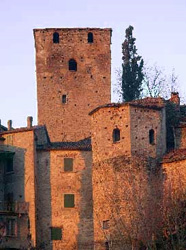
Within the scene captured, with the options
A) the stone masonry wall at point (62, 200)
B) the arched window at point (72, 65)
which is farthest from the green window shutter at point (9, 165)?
the arched window at point (72, 65)

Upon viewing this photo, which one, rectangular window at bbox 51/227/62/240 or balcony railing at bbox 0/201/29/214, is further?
balcony railing at bbox 0/201/29/214

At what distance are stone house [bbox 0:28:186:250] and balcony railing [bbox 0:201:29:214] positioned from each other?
2.7 inches

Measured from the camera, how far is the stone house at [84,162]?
4916 centimetres

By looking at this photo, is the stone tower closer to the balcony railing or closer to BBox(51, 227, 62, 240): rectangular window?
the balcony railing

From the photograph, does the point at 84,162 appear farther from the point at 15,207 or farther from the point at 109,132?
the point at 109,132

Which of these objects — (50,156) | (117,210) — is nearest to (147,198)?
(117,210)

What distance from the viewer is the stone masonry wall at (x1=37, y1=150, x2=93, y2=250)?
55.2 metres

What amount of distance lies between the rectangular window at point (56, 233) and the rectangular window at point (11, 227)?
9.35 feet

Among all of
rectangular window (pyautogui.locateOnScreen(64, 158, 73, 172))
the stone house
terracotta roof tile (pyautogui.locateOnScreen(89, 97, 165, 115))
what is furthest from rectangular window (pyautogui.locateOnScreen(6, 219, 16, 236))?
terracotta roof tile (pyautogui.locateOnScreen(89, 97, 165, 115))

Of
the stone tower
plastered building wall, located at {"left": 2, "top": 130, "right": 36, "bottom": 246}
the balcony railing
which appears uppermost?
the stone tower

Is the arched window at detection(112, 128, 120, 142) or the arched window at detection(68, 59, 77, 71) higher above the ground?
the arched window at detection(68, 59, 77, 71)

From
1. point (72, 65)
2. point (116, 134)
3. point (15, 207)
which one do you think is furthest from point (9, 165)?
point (72, 65)

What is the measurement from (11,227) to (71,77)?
52.2 ft

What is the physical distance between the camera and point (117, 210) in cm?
4909
